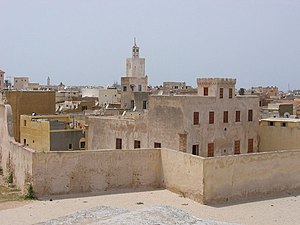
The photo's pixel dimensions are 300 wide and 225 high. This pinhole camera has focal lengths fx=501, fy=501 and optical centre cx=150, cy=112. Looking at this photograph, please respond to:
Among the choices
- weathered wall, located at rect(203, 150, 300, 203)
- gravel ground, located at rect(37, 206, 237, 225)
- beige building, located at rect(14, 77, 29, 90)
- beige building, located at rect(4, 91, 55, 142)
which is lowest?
gravel ground, located at rect(37, 206, 237, 225)

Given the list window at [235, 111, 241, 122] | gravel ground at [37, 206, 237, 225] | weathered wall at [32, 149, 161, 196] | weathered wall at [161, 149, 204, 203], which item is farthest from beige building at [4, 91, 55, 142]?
gravel ground at [37, 206, 237, 225]

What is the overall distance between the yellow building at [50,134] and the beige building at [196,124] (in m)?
2.47

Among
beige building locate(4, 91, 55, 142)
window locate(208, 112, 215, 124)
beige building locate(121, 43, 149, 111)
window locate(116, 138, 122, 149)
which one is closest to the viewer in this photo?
window locate(208, 112, 215, 124)

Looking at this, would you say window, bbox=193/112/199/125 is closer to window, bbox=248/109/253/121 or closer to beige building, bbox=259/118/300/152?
window, bbox=248/109/253/121

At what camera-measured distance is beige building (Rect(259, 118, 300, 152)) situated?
31672 mm

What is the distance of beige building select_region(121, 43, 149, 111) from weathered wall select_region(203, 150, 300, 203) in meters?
26.0

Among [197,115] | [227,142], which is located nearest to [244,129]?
[227,142]

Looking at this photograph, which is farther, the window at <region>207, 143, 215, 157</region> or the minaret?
the minaret

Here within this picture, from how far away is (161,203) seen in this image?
2302cm

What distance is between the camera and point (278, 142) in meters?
32.6

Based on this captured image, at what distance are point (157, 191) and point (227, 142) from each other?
762cm

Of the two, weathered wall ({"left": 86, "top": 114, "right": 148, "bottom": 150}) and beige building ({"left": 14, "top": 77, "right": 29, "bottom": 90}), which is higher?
A: beige building ({"left": 14, "top": 77, "right": 29, "bottom": 90})

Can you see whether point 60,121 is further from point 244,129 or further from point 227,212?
point 227,212

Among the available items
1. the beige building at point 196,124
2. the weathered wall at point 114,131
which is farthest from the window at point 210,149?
the weathered wall at point 114,131
